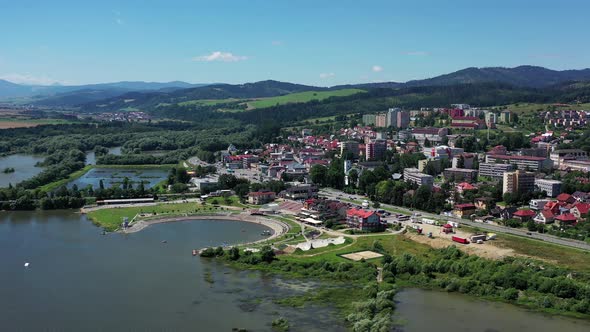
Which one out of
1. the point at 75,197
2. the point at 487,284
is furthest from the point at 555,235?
the point at 75,197

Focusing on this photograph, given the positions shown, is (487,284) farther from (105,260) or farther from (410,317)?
(105,260)

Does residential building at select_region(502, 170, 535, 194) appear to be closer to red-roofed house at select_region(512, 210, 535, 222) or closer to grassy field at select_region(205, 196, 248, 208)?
red-roofed house at select_region(512, 210, 535, 222)

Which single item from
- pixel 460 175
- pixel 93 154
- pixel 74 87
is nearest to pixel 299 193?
pixel 460 175

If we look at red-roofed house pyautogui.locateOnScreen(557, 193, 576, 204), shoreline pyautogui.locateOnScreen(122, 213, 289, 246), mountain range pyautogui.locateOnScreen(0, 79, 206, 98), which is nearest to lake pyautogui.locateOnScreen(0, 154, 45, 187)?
shoreline pyautogui.locateOnScreen(122, 213, 289, 246)

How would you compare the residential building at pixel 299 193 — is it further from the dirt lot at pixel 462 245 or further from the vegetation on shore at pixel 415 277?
the vegetation on shore at pixel 415 277

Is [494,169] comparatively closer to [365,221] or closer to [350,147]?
[350,147]

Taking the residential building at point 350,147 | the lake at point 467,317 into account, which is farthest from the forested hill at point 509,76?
the lake at point 467,317

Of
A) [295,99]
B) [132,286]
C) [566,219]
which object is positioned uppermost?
[295,99]
